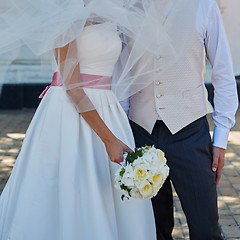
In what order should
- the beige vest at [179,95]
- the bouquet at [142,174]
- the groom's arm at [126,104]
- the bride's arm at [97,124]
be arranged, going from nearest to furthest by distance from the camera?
1. the bouquet at [142,174]
2. the bride's arm at [97,124]
3. the beige vest at [179,95]
4. the groom's arm at [126,104]

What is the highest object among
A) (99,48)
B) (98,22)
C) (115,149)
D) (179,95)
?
(98,22)

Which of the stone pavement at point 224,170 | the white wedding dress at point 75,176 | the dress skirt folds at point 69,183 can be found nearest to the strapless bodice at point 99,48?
the white wedding dress at point 75,176

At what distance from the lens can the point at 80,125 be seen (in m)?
2.59

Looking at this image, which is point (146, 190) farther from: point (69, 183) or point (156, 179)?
point (69, 183)

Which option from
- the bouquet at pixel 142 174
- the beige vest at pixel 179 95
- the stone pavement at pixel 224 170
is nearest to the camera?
the bouquet at pixel 142 174

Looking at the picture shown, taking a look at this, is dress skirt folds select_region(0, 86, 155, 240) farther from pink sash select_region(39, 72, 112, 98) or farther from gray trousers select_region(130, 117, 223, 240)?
gray trousers select_region(130, 117, 223, 240)

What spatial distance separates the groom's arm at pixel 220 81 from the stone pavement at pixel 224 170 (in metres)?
1.53

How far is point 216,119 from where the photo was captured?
263 centimetres

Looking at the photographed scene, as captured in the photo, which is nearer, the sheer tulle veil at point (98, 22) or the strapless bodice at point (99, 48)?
the sheer tulle veil at point (98, 22)

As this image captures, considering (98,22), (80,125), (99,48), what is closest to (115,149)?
(80,125)

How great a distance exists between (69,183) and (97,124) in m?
0.33

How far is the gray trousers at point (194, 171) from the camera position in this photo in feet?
8.53

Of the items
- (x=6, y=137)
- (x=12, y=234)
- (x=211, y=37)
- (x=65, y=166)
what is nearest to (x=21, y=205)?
(x=12, y=234)

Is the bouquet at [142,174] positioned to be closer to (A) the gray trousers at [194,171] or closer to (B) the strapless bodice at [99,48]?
(A) the gray trousers at [194,171]
